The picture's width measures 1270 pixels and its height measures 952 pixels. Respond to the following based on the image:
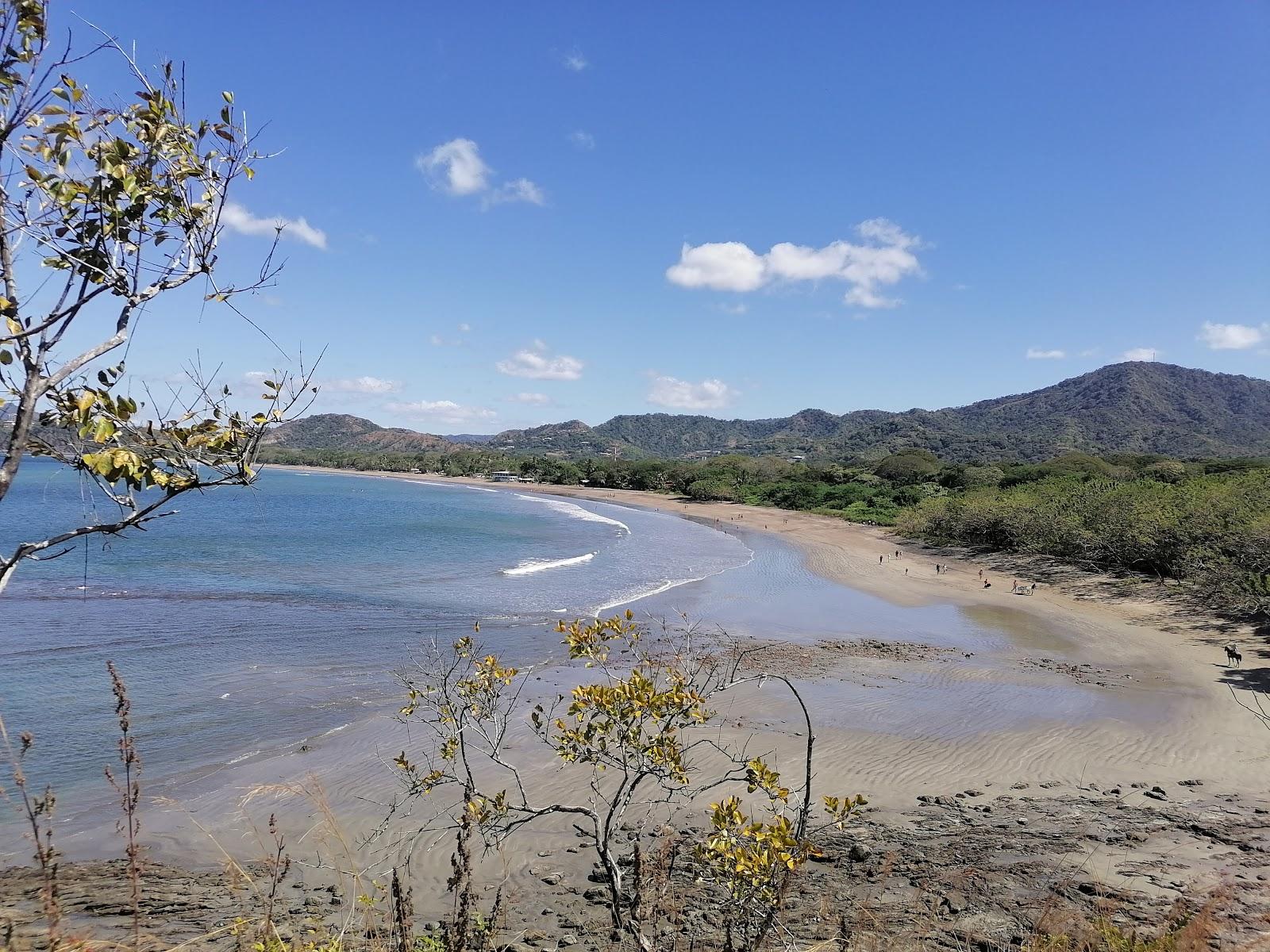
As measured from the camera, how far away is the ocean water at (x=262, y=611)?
11414 mm

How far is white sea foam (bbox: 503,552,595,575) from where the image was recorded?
93.3 ft

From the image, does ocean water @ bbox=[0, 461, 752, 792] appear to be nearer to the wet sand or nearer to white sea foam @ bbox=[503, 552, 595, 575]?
white sea foam @ bbox=[503, 552, 595, 575]

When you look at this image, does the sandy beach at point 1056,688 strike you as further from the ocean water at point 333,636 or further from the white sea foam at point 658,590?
the white sea foam at point 658,590

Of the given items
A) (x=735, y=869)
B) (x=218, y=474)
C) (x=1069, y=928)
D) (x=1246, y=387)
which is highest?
(x=1246, y=387)

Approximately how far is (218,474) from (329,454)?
15932cm

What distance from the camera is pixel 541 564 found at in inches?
1204

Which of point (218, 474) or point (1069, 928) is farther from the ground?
point (218, 474)

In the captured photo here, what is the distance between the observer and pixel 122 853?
755cm

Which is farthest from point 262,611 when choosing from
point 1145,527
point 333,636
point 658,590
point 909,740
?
point 1145,527

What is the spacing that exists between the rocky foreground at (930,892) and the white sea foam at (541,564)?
2088 centimetres

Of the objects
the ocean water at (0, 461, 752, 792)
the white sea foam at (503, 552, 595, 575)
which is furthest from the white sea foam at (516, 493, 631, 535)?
the white sea foam at (503, 552, 595, 575)

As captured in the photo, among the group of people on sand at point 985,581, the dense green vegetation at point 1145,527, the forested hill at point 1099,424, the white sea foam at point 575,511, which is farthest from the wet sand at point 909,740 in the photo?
the forested hill at point 1099,424

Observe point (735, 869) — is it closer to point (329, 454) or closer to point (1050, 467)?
point (1050, 467)

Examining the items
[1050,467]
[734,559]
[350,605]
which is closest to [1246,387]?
[1050,467]
